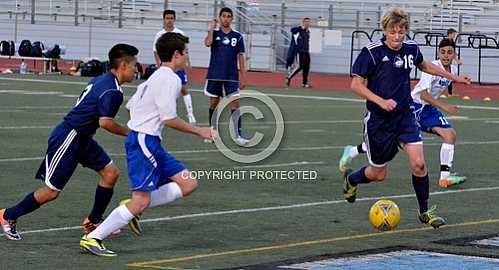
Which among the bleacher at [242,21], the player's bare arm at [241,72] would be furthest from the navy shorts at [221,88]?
the bleacher at [242,21]

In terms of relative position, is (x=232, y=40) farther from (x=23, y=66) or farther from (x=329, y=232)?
(x=23, y=66)

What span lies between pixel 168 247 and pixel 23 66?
3098cm

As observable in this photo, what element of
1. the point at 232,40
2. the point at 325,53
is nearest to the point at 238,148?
the point at 232,40

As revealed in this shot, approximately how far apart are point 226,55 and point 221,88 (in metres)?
0.51

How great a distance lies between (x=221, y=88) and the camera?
1969 cm

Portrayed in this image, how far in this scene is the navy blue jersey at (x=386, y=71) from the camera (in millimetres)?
11125

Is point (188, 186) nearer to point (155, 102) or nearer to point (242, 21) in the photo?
point (155, 102)

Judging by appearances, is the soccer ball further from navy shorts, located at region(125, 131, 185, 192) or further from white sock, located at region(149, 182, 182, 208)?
navy shorts, located at region(125, 131, 185, 192)

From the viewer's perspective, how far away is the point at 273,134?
20.7 m

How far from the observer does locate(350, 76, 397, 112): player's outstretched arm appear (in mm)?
10742

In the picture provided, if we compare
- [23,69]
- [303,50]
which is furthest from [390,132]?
[23,69]

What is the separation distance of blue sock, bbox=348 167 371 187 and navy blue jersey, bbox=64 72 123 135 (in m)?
3.06

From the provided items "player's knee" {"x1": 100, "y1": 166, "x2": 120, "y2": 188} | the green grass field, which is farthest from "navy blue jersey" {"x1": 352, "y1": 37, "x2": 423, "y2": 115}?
"player's knee" {"x1": 100, "y1": 166, "x2": 120, "y2": 188}

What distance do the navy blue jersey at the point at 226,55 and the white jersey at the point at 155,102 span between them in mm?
10274
